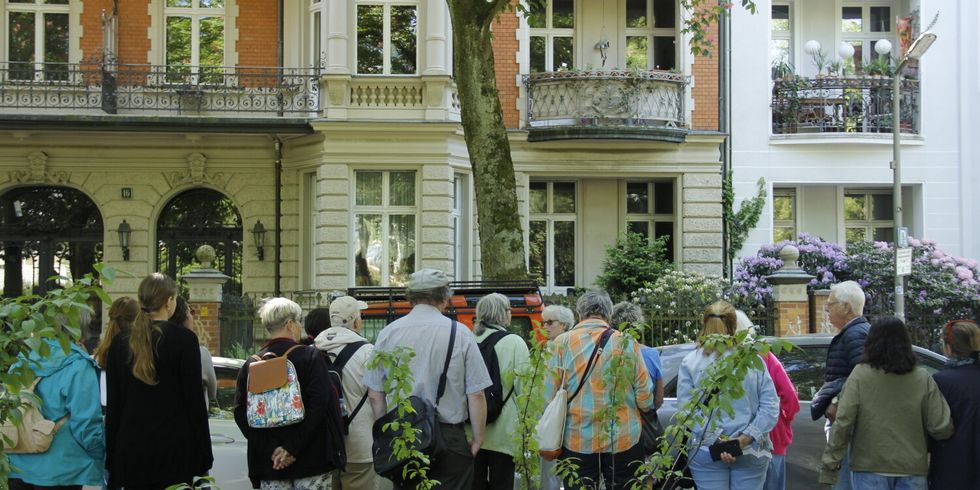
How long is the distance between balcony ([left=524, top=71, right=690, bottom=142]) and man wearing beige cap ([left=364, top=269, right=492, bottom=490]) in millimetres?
15974

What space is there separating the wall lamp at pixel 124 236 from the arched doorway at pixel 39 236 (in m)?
0.77

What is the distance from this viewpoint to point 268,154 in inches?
927

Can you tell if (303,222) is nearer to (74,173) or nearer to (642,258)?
(74,173)

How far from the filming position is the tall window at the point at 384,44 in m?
22.3

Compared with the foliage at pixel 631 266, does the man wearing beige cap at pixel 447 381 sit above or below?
below

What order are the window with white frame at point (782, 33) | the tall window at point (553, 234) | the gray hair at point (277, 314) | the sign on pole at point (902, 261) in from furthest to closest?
the window with white frame at point (782, 33), the tall window at point (553, 234), the sign on pole at point (902, 261), the gray hair at point (277, 314)

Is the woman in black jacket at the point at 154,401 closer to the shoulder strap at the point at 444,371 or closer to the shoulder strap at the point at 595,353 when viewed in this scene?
the shoulder strap at the point at 444,371

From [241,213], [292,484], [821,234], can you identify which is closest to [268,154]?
[241,213]

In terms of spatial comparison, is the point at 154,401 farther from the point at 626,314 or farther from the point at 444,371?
the point at 626,314

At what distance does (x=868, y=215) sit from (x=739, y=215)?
11.3 ft

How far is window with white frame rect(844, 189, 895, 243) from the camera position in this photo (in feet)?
82.9

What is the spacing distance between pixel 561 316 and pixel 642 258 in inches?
560

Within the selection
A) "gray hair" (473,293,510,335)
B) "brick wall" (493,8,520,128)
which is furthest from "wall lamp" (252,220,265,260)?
"gray hair" (473,293,510,335)

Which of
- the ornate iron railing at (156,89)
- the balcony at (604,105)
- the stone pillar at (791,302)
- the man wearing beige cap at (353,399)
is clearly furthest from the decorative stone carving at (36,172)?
the man wearing beige cap at (353,399)
